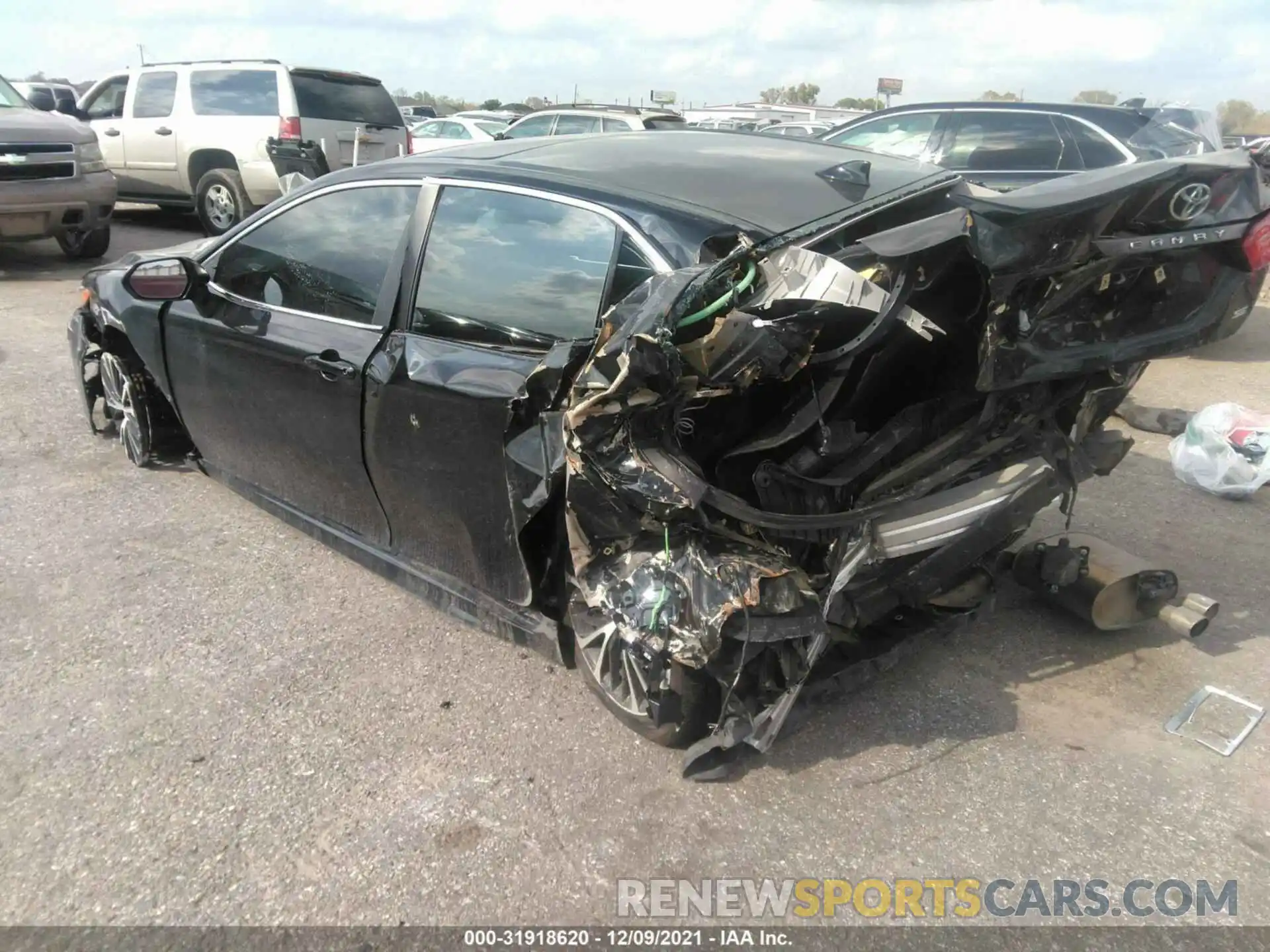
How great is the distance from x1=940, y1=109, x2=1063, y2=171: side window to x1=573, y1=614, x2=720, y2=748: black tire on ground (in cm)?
611

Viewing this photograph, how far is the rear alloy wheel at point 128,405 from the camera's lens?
14.9 ft

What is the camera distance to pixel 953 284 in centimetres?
258

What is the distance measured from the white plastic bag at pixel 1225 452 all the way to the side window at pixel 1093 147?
9.57 feet

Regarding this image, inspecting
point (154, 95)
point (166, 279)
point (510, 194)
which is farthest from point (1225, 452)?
point (154, 95)

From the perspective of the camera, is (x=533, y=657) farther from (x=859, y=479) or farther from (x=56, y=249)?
(x=56, y=249)

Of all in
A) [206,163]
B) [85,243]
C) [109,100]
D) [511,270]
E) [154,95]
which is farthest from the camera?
[109,100]

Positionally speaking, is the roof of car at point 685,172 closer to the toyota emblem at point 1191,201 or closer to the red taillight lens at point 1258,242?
the toyota emblem at point 1191,201

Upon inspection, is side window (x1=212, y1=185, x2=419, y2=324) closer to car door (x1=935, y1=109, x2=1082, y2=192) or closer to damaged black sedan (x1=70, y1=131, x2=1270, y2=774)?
damaged black sedan (x1=70, y1=131, x2=1270, y2=774)

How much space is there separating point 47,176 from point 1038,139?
9146mm

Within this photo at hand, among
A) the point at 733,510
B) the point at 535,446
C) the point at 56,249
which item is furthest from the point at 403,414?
the point at 56,249

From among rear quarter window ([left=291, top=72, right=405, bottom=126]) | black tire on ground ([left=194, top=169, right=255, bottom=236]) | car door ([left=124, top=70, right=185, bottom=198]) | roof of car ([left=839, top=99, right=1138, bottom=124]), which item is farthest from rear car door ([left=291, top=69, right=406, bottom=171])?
roof of car ([left=839, top=99, right=1138, bottom=124])

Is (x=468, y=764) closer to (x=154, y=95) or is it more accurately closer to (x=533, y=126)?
(x=154, y=95)

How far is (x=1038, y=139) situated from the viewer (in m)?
7.28

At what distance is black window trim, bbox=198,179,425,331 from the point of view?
10.7ft
